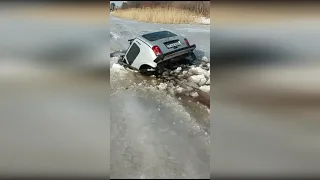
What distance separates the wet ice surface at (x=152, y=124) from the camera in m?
1.09

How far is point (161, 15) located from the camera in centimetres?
128

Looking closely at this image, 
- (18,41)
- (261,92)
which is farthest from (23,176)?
(261,92)

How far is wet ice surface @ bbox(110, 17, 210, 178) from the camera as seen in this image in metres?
1.09

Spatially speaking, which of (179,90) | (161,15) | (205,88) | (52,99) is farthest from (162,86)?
(52,99)

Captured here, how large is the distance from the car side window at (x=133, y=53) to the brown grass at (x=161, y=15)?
11 centimetres

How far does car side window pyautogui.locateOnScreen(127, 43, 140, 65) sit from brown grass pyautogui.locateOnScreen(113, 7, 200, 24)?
0.11 m

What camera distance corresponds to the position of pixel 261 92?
1193mm

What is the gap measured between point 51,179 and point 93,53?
1.61 ft

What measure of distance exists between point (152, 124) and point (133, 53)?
1.09 ft

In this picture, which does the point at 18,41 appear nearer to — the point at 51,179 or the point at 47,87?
the point at 47,87

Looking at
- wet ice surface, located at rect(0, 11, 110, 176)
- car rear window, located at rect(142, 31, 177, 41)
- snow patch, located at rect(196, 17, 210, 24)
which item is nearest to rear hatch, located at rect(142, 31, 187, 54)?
car rear window, located at rect(142, 31, 177, 41)

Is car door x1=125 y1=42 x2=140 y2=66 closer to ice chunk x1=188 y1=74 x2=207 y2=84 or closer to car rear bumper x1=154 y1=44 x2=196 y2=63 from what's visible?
car rear bumper x1=154 y1=44 x2=196 y2=63

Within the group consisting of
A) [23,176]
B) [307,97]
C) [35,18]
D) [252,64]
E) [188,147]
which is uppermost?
[35,18]

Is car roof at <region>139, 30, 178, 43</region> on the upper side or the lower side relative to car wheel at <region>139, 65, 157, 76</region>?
upper
